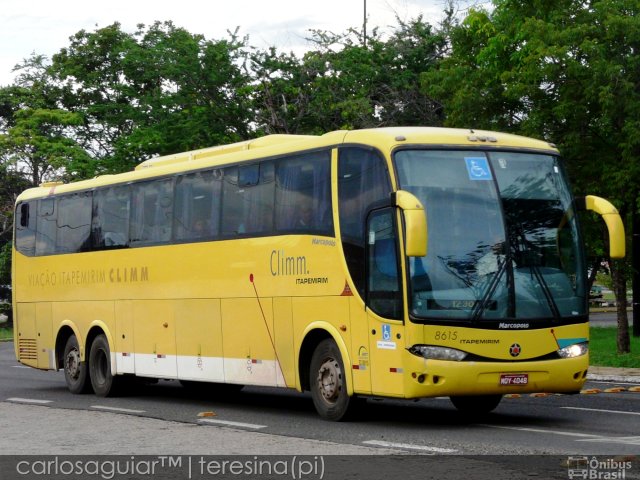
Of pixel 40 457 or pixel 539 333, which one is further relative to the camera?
pixel 539 333

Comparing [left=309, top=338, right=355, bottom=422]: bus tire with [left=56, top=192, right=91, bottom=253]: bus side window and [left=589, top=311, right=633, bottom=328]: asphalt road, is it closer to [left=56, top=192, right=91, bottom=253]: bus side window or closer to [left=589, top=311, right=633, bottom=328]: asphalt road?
[left=56, top=192, right=91, bottom=253]: bus side window

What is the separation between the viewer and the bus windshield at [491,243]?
47.3ft

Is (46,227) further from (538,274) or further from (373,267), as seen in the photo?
(538,274)

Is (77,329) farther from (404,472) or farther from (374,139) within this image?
(404,472)

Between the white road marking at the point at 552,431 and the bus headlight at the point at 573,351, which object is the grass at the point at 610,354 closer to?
the bus headlight at the point at 573,351

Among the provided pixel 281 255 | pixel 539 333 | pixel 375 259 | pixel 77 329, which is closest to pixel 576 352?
pixel 539 333

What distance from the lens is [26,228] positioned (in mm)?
25109

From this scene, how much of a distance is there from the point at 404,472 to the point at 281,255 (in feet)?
Answer: 22.0

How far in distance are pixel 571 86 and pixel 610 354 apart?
20.5ft

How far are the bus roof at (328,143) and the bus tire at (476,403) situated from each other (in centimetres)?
315

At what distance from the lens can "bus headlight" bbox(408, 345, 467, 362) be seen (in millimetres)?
14297

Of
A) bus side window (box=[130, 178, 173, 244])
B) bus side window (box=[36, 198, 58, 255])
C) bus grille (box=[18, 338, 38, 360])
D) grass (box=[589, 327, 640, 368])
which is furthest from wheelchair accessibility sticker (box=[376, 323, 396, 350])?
Answer: grass (box=[589, 327, 640, 368])

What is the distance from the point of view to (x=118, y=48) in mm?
49281

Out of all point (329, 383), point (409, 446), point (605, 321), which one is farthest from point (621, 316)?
point (605, 321)
